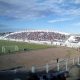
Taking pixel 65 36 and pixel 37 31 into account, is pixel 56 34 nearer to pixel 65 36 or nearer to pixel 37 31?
pixel 65 36

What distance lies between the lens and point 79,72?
3.32 metres

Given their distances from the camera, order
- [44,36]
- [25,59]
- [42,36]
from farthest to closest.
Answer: [42,36] < [44,36] < [25,59]

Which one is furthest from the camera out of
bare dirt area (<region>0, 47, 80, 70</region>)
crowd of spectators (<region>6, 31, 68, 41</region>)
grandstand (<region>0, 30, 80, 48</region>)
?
crowd of spectators (<region>6, 31, 68, 41</region>)

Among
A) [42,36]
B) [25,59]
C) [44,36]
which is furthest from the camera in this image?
[42,36]

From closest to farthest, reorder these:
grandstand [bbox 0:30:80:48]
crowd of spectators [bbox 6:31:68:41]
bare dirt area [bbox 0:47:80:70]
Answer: bare dirt area [bbox 0:47:80:70] < grandstand [bbox 0:30:80:48] < crowd of spectators [bbox 6:31:68:41]

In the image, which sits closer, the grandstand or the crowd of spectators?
the grandstand

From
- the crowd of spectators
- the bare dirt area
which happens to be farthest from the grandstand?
the bare dirt area

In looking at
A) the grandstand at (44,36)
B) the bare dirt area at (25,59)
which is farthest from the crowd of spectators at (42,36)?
the bare dirt area at (25,59)

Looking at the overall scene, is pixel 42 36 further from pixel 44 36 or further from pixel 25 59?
pixel 25 59

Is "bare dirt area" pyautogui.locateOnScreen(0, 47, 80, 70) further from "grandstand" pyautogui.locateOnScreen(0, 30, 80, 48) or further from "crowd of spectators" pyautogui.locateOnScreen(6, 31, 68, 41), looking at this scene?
"crowd of spectators" pyautogui.locateOnScreen(6, 31, 68, 41)

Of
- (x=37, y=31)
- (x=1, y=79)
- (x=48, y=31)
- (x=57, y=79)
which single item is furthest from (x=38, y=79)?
(x=37, y=31)

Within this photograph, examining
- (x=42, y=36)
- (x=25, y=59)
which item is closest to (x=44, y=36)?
(x=42, y=36)

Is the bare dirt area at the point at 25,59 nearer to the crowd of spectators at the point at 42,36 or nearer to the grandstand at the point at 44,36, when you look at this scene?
the grandstand at the point at 44,36

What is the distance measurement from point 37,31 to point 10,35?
26.1 feet
